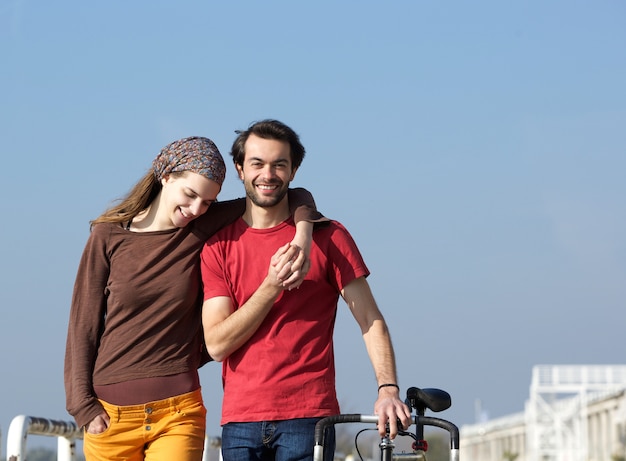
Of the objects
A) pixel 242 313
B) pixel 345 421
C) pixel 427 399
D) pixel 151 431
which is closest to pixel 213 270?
pixel 242 313

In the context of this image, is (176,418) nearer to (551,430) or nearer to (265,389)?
(265,389)

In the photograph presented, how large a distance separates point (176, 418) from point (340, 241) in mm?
1050

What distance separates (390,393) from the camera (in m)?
4.87

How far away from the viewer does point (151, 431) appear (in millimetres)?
5121

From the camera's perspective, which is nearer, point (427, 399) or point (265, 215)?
point (427, 399)

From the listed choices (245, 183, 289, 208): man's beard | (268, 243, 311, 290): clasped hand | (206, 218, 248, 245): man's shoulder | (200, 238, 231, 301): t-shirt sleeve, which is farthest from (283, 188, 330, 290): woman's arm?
(200, 238, 231, 301): t-shirt sleeve

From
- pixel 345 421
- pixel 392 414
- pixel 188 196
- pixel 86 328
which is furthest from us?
pixel 86 328

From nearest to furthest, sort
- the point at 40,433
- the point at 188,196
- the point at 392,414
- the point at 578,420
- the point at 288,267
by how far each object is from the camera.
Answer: the point at 392,414
the point at 288,267
the point at 188,196
the point at 40,433
the point at 578,420

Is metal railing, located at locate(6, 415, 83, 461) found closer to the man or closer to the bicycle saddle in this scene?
the man

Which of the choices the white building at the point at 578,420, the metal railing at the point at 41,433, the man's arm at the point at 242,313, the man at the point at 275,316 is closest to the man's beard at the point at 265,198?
the man at the point at 275,316

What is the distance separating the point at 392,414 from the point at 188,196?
52.0 inches

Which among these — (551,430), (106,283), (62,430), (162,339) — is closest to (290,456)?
(162,339)

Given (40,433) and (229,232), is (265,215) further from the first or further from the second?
(40,433)

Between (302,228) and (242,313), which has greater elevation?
(302,228)
